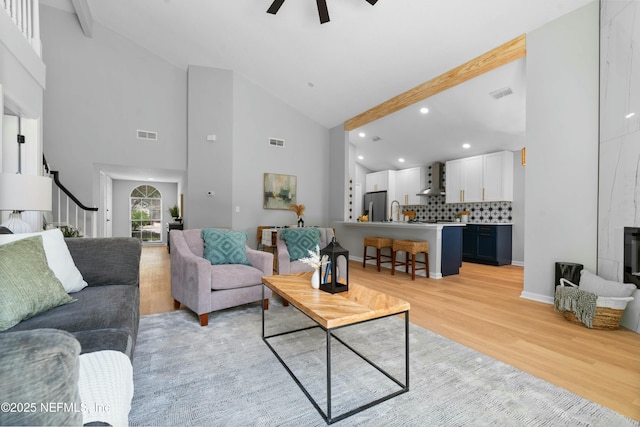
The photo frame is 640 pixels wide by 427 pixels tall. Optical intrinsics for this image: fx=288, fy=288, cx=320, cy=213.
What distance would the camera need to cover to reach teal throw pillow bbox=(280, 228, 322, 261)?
148 inches

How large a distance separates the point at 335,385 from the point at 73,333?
1316 millimetres

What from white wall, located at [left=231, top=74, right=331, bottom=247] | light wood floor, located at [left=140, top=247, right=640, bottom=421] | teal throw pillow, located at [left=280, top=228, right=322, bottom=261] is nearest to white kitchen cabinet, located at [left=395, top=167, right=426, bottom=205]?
white wall, located at [left=231, top=74, right=331, bottom=247]

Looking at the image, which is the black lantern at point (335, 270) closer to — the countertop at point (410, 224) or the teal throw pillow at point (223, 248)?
the teal throw pillow at point (223, 248)

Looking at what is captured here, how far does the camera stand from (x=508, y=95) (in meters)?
4.23

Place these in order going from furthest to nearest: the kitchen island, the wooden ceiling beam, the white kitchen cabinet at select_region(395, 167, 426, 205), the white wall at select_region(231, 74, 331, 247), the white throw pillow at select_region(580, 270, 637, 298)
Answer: the white kitchen cabinet at select_region(395, 167, 426, 205), the white wall at select_region(231, 74, 331, 247), the kitchen island, the wooden ceiling beam, the white throw pillow at select_region(580, 270, 637, 298)

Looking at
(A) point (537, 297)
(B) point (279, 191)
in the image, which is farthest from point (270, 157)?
(A) point (537, 297)

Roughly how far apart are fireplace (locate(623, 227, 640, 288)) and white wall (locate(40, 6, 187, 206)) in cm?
658

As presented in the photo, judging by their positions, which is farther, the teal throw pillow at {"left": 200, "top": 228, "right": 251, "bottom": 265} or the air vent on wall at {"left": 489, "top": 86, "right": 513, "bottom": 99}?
the air vent on wall at {"left": 489, "top": 86, "right": 513, "bottom": 99}

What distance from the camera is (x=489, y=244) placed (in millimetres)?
5672

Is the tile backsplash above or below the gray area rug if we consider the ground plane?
above

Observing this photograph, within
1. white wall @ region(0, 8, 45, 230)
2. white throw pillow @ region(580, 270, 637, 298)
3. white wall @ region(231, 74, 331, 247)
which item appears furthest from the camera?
white wall @ region(231, 74, 331, 247)

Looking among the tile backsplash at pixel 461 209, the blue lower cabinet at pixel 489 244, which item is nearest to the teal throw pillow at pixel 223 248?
the blue lower cabinet at pixel 489 244

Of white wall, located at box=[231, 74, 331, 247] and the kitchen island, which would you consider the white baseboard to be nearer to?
the kitchen island

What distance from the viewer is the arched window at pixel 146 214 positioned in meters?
9.57
